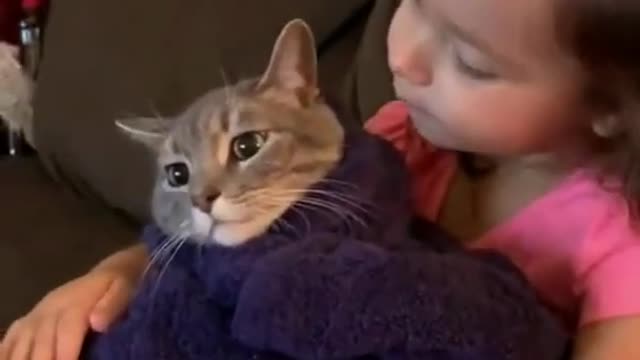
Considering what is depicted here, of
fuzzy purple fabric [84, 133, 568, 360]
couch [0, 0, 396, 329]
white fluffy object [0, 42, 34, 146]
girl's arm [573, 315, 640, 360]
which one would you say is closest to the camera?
fuzzy purple fabric [84, 133, 568, 360]

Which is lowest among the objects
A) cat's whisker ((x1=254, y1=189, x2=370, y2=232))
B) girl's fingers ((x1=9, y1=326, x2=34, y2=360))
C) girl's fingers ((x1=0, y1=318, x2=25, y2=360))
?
girl's fingers ((x1=0, y1=318, x2=25, y2=360))

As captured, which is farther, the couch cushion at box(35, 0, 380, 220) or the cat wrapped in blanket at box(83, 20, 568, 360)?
the couch cushion at box(35, 0, 380, 220)

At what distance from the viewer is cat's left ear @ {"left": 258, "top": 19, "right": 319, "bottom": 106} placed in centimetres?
100

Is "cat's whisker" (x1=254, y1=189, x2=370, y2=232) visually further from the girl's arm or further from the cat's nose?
the girl's arm

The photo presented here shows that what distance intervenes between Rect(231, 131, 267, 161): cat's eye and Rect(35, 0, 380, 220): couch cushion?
0.42m

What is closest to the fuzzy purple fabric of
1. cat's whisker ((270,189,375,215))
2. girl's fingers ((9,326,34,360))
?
cat's whisker ((270,189,375,215))

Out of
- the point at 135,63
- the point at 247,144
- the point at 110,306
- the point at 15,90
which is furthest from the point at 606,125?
the point at 15,90

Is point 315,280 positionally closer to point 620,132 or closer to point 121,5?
point 620,132

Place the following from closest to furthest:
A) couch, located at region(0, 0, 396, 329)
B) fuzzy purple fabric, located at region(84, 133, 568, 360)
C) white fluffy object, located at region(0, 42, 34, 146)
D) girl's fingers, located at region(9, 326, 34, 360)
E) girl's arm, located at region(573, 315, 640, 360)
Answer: fuzzy purple fabric, located at region(84, 133, 568, 360)
girl's arm, located at region(573, 315, 640, 360)
girl's fingers, located at region(9, 326, 34, 360)
couch, located at region(0, 0, 396, 329)
white fluffy object, located at region(0, 42, 34, 146)

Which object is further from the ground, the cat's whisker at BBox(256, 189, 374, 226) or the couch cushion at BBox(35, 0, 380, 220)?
the cat's whisker at BBox(256, 189, 374, 226)

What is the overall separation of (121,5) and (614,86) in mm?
809

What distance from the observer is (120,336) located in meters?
0.89

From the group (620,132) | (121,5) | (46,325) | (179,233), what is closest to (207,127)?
(179,233)

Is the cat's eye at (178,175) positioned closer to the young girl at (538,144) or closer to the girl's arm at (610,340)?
the young girl at (538,144)
